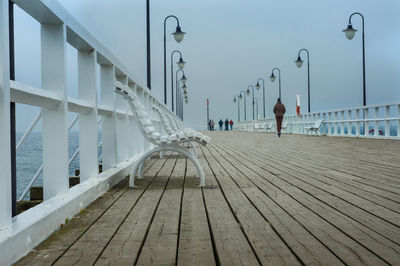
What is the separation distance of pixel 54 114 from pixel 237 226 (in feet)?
4.74

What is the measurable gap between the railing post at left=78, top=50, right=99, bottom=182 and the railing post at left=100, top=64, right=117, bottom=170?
0.85 metres

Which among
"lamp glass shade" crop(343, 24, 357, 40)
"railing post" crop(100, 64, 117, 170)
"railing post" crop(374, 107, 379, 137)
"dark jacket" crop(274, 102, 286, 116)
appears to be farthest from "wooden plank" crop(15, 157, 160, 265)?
"dark jacket" crop(274, 102, 286, 116)

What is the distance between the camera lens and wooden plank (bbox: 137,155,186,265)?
2.17 metres

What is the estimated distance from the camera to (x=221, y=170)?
6.42m

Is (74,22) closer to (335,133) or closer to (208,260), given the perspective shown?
(208,260)

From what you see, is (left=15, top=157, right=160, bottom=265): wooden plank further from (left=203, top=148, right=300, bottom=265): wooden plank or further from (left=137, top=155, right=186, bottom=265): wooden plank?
(left=203, top=148, right=300, bottom=265): wooden plank

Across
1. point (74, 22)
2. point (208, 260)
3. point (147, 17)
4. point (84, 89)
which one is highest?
point (147, 17)

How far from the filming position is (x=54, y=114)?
3027 mm

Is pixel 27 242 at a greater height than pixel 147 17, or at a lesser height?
lesser

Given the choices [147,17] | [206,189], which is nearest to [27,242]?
[206,189]

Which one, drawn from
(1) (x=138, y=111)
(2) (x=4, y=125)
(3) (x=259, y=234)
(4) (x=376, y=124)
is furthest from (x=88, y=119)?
(4) (x=376, y=124)

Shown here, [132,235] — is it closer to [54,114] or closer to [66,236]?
[66,236]

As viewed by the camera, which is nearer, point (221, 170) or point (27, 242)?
point (27, 242)

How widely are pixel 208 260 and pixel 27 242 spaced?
919mm
